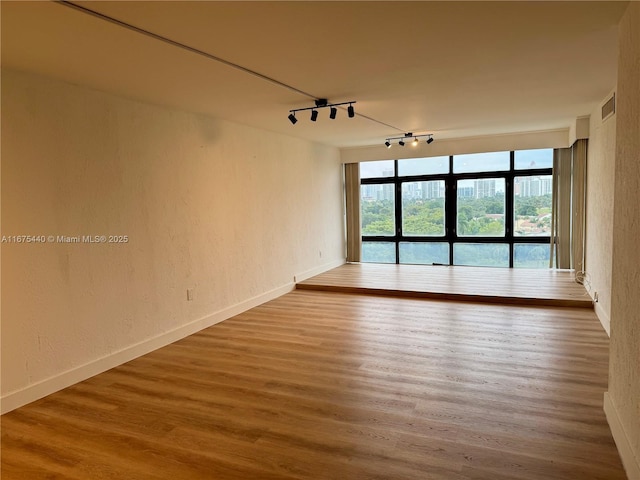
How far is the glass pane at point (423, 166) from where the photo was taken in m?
8.18

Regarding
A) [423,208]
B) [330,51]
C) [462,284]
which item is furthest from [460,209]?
[330,51]

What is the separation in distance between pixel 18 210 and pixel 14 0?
1.53 meters

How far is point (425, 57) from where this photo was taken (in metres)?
2.93

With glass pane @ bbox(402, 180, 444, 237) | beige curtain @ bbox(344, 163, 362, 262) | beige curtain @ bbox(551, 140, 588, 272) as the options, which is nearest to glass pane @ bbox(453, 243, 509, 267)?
glass pane @ bbox(402, 180, 444, 237)

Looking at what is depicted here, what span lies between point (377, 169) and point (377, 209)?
825mm

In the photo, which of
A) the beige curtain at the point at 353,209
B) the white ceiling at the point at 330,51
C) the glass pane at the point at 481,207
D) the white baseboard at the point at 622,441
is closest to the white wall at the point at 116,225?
the white ceiling at the point at 330,51

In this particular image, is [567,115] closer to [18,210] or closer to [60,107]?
[60,107]

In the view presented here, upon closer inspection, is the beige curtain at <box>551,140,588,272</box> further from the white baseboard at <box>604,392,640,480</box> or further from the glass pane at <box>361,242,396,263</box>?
the white baseboard at <box>604,392,640,480</box>

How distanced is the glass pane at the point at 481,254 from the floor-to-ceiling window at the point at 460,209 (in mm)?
17

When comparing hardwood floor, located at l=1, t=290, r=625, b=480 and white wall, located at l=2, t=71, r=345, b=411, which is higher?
white wall, located at l=2, t=71, r=345, b=411

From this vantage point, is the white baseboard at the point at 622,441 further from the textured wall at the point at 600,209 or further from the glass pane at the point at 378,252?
the glass pane at the point at 378,252

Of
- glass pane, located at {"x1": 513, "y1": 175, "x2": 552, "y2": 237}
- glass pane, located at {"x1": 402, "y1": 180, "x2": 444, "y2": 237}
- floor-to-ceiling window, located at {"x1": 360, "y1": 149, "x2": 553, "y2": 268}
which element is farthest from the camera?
glass pane, located at {"x1": 402, "y1": 180, "x2": 444, "y2": 237}

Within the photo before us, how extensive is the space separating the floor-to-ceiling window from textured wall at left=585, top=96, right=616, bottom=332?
1.66 m

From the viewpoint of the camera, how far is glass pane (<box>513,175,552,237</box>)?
7.47 meters
